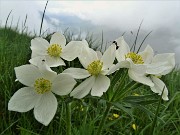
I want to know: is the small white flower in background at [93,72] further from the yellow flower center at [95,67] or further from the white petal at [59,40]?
the white petal at [59,40]

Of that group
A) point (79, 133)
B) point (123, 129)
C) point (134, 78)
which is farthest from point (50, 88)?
point (123, 129)

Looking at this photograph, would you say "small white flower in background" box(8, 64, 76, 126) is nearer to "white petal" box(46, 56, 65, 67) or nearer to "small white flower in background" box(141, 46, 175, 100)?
"white petal" box(46, 56, 65, 67)

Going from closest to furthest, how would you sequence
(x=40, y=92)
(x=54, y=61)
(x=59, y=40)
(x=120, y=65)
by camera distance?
(x=120, y=65) < (x=40, y=92) < (x=54, y=61) < (x=59, y=40)

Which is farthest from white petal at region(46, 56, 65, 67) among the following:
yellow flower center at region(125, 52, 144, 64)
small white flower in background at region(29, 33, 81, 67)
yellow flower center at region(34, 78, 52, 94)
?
yellow flower center at region(125, 52, 144, 64)

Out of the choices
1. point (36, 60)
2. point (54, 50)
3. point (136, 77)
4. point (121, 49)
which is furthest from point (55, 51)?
point (136, 77)

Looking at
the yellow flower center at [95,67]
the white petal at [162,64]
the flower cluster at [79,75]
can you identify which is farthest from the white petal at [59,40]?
the white petal at [162,64]

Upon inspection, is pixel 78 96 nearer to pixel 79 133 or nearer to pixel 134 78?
pixel 134 78

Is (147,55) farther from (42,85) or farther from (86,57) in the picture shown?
(42,85)
